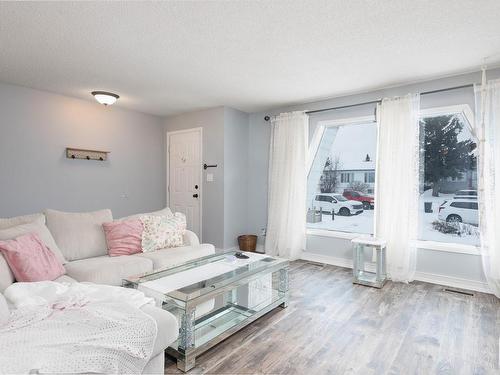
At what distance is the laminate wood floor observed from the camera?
6.46 feet

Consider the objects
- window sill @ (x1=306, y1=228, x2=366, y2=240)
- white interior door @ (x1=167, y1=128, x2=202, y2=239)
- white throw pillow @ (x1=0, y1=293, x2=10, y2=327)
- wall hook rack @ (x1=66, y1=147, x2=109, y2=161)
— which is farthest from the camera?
white interior door @ (x1=167, y1=128, x2=202, y2=239)

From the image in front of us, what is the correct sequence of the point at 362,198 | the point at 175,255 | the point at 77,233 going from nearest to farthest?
the point at 77,233
the point at 175,255
the point at 362,198

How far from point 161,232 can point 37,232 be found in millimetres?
1132

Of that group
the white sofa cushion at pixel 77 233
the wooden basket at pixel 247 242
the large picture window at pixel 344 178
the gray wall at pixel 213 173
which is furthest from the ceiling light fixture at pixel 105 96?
the large picture window at pixel 344 178

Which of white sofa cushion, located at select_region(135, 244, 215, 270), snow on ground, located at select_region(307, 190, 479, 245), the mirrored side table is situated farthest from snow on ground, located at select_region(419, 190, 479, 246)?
white sofa cushion, located at select_region(135, 244, 215, 270)

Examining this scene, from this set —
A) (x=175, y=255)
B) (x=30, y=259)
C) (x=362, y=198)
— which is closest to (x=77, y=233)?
(x=30, y=259)

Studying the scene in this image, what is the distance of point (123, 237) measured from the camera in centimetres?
308

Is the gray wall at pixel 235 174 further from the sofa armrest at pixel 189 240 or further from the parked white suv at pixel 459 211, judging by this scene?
the parked white suv at pixel 459 211

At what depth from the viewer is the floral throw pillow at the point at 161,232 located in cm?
321

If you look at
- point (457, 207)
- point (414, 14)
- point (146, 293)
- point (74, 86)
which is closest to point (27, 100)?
point (74, 86)

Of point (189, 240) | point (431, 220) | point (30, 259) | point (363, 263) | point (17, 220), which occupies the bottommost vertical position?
point (363, 263)

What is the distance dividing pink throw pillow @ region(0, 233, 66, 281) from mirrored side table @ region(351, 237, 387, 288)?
3.08 meters

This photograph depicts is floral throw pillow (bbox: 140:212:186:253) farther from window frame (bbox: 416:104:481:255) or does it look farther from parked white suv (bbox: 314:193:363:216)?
window frame (bbox: 416:104:481:255)

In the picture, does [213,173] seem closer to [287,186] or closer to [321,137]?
[287,186]
